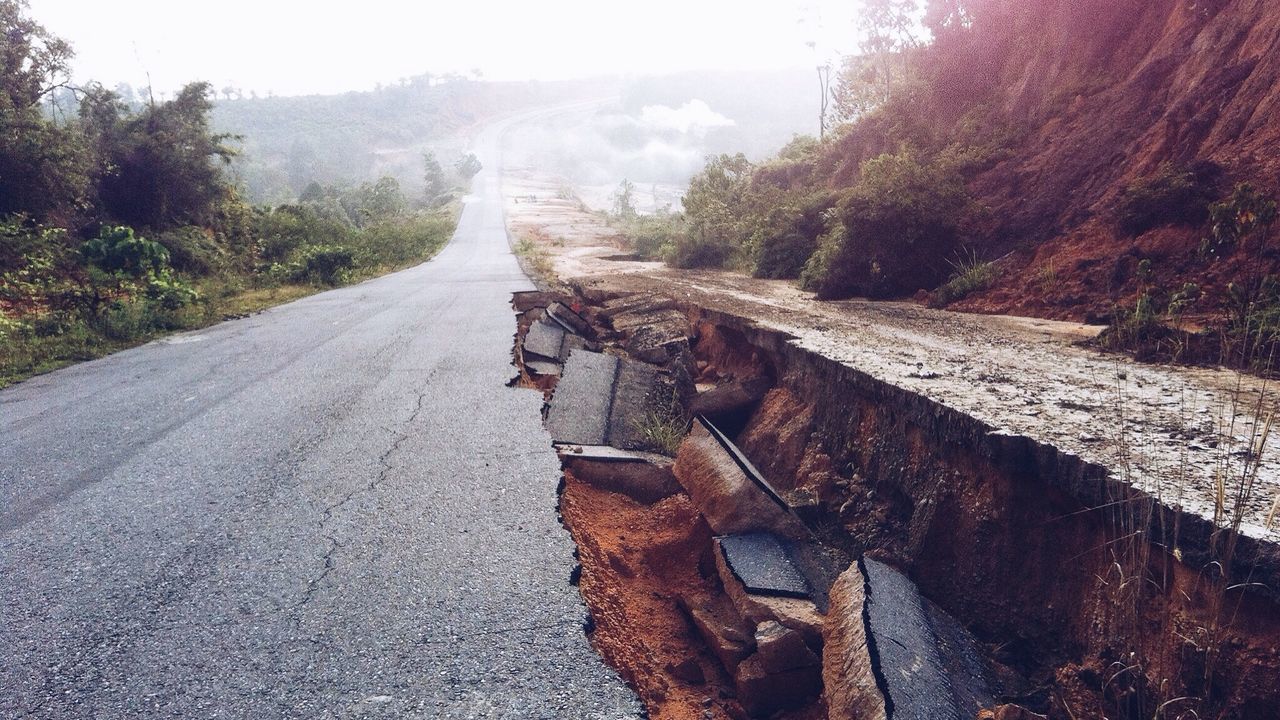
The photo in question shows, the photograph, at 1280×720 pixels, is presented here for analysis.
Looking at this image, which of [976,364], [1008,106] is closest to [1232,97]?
[1008,106]

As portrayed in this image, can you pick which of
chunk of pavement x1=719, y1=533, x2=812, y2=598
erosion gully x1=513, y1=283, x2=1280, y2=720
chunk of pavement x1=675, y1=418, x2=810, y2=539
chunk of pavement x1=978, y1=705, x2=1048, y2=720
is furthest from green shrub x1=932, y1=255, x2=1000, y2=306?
chunk of pavement x1=978, y1=705, x2=1048, y2=720

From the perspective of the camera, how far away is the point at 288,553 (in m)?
2.90

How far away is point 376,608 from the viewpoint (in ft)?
8.18

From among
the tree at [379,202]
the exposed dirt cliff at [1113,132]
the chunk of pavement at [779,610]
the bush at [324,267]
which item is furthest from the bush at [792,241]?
the tree at [379,202]

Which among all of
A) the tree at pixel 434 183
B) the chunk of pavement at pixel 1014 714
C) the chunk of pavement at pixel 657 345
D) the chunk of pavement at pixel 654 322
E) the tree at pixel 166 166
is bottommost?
the chunk of pavement at pixel 1014 714

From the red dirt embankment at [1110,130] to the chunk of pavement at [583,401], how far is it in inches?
178

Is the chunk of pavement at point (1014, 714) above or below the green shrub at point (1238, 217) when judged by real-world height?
below

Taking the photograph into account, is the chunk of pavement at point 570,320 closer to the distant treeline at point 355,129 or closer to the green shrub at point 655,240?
the green shrub at point 655,240

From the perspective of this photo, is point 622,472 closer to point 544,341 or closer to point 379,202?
point 544,341

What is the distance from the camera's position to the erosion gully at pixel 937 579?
2.15 meters

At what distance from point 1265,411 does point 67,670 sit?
5010mm

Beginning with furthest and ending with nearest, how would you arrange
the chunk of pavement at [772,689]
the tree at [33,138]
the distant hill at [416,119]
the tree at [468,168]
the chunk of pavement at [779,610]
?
the distant hill at [416,119] → the tree at [468,168] → the tree at [33,138] → the chunk of pavement at [779,610] → the chunk of pavement at [772,689]

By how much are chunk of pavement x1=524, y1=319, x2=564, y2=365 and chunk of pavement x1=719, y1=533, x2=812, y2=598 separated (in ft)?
11.4

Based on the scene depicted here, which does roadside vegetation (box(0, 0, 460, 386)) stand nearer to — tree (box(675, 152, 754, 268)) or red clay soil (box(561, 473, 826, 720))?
red clay soil (box(561, 473, 826, 720))
